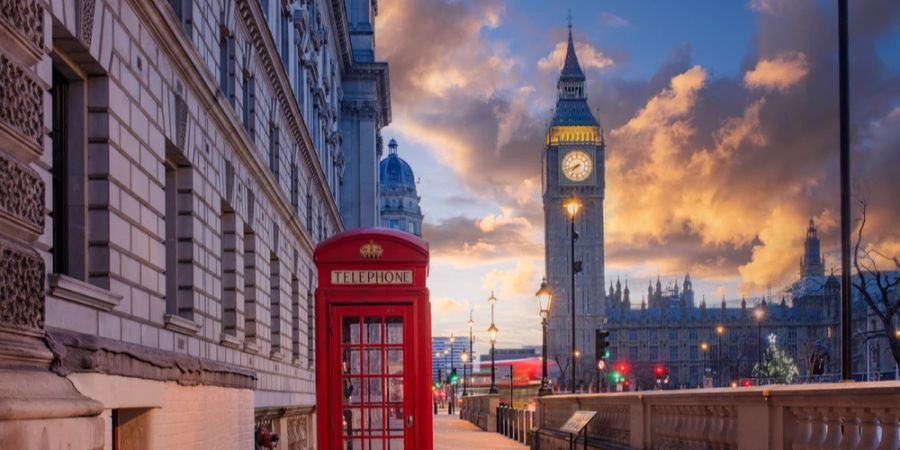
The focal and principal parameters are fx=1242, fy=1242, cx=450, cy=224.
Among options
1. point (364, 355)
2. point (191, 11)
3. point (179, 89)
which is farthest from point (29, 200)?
point (191, 11)

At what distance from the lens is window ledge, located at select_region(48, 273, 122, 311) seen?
9.33 m

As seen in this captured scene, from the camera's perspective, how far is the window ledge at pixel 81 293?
9.33 meters

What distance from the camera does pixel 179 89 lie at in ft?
48.9

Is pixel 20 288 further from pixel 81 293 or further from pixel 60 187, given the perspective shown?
pixel 60 187

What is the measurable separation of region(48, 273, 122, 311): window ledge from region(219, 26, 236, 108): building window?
929cm

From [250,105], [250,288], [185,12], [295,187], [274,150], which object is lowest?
[250,288]

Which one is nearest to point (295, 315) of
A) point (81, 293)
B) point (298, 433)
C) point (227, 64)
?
point (298, 433)

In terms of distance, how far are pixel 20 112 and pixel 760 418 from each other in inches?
310

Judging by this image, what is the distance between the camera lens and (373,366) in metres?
12.9

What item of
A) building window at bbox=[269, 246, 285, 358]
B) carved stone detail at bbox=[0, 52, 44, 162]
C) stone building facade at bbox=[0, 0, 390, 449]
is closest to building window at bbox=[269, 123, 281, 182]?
stone building facade at bbox=[0, 0, 390, 449]

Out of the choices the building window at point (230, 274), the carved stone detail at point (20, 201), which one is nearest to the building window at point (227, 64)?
the building window at point (230, 274)

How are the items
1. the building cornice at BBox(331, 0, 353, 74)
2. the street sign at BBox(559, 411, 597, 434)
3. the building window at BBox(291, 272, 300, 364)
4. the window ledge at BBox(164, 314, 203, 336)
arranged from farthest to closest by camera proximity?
the building cornice at BBox(331, 0, 353, 74)
the building window at BBox(291, 272, 300, 364)
the street sign at BBox(559, 411, 597, 434)
the window ledge at BBox(164, 314, 203, 336)

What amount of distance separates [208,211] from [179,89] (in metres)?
2.69

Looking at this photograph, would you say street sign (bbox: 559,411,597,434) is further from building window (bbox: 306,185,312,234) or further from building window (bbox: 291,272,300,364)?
building window (bbox: 306,185,312,234)
